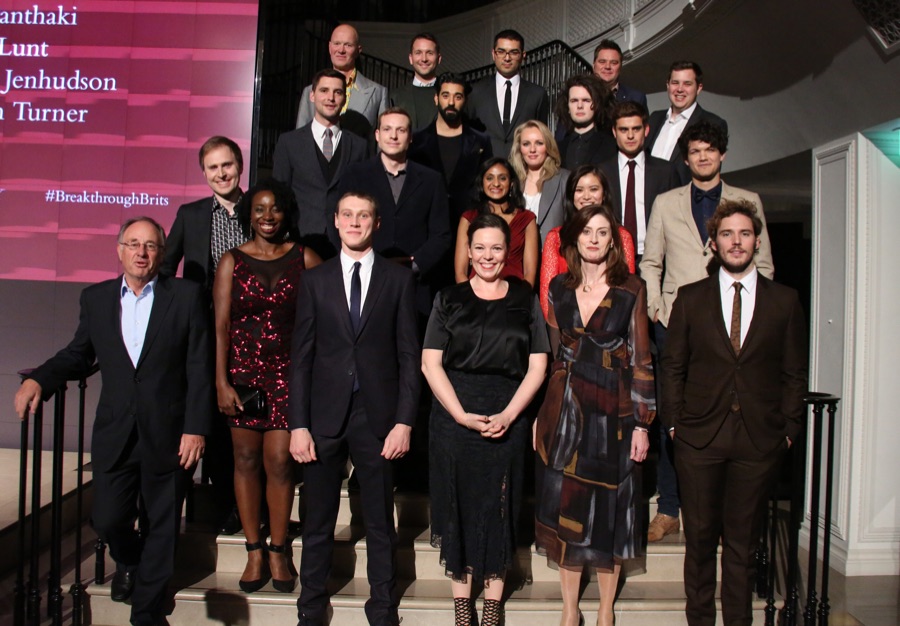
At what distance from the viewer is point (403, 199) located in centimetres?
367

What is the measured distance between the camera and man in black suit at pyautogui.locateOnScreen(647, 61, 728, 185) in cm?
431

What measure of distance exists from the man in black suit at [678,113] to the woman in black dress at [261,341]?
7.06 feet

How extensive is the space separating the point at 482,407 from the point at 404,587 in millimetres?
1016

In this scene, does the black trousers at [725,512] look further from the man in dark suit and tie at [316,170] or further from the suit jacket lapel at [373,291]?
the man in dark suit and tie at [316,170]

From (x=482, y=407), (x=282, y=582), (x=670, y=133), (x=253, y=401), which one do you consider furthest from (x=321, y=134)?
(x=282, y=582)

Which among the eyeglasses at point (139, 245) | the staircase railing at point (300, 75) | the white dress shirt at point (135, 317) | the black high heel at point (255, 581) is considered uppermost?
the staircase railing at point (300, 75)

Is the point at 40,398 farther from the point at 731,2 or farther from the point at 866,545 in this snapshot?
the point at 731,2

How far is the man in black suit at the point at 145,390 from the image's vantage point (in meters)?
2.95

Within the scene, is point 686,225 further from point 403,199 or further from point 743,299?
point 403,199

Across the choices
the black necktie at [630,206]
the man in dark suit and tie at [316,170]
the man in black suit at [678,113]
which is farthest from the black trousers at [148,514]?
the man in black suit at [678,113]

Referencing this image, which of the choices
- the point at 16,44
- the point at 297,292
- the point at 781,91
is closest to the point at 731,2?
the point at 781,91

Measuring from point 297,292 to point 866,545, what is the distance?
375cm

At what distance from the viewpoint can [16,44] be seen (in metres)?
5.16

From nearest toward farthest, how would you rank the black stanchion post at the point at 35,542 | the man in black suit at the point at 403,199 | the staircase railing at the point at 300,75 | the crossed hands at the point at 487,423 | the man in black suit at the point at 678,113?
the crossed hands at the point at 487,423 → the black stanchion post at the point at 35,542 → the man in black suit at the point at 403,199 → the man in black suit at the point at 678,113 → the staircase railing at the point at 300,75
